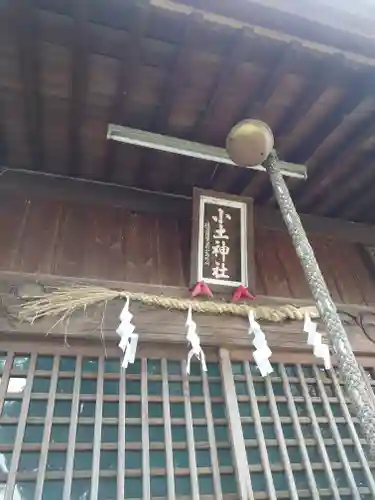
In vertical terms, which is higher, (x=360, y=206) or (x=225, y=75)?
(x=360, y=206)

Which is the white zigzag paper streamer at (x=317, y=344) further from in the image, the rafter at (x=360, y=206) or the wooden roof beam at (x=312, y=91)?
the rafter at (x=360, y=206)

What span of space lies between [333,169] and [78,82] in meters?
1.81

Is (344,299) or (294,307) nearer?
(294,307)

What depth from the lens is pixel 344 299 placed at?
10.2 ft

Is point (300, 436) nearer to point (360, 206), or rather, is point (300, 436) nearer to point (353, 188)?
point (353, 188)

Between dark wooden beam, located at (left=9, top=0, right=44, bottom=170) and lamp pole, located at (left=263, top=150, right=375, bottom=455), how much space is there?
1281 mm

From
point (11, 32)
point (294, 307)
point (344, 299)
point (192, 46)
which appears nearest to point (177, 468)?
point (294, 307)

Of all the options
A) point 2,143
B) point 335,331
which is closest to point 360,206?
point 335,331

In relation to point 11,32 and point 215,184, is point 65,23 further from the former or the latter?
point 215,184

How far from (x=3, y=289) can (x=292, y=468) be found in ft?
5.86

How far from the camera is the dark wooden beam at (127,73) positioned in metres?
1.97

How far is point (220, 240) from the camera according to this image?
9.20 ft

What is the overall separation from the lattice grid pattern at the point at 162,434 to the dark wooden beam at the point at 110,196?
1.24 metres

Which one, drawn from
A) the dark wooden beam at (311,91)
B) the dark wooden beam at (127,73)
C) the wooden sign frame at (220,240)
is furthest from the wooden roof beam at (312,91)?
the dark wooden beam at (127,73)
